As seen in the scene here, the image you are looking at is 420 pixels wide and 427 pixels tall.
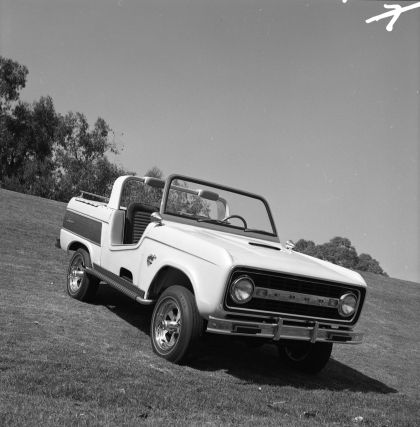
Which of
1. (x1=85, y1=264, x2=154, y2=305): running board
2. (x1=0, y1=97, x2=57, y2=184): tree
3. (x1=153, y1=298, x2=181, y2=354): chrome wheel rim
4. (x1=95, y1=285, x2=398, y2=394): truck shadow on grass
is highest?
(x1=0, y1=97, x2=57, y2=184): tree

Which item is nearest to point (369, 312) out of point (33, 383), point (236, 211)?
point (236, 211)

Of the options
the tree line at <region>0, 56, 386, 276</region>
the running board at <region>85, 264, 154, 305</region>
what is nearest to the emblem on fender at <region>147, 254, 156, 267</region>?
the running board at <region>85, 264, 154, 305</region>

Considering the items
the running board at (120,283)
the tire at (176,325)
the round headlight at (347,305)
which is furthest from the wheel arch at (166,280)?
the round headlight at (347,305)

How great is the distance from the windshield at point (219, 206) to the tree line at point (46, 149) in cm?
3984

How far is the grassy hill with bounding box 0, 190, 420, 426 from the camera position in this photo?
388 cm

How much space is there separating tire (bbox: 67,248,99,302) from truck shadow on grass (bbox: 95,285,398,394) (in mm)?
380

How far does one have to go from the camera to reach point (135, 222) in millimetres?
7383

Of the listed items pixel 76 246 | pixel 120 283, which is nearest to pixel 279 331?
pixel 120 283

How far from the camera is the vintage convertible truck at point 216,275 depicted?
5090 mm

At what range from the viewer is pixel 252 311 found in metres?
5.16

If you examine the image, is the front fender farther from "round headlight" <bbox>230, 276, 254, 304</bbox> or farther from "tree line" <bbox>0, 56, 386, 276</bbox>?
"tree line" <bbox>0, 56, 386, 276</bbox>

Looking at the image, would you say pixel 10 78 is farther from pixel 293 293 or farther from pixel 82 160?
pixel 293 293

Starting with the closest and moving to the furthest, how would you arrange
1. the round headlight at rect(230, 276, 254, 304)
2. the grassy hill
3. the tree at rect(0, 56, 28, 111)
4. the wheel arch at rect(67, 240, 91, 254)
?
the grassy hill → the round headlight at rect(230, 276, 254, 304) → the wheel arch at rect(67, 240, 91, 254) → the tree at rect(0, 56, 28, 111)

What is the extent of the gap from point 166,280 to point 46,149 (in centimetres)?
4961
